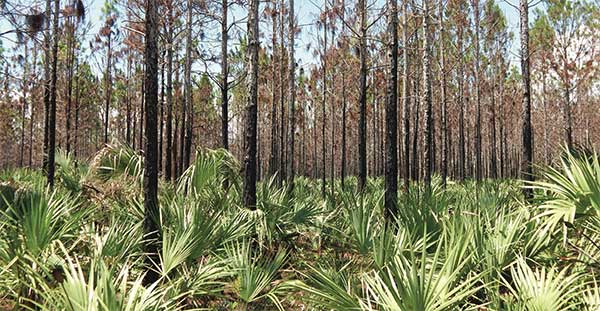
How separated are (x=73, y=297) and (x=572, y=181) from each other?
174 inches

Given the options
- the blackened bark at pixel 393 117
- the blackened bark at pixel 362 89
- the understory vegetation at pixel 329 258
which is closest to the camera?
the understory vegetation at pixel 329 258

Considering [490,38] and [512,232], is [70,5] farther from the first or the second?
[490,38]

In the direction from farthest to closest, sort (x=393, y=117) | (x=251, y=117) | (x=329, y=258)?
(x=393, y=117), (x=251, y=117), (x=329, y=258)

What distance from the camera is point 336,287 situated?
146 inches

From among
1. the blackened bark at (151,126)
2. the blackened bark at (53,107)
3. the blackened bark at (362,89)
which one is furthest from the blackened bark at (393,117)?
the blackened bark at (53,107)

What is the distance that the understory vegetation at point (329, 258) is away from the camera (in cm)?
320

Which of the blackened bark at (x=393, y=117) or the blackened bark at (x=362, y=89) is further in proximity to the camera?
the blackened bark at (x=362, y=89)

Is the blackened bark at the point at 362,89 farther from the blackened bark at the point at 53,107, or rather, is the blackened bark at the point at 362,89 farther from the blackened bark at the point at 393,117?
the blackened bark at the point at 53,107

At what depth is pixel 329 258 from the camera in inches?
285

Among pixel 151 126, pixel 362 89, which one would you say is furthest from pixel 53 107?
pixel 362 89

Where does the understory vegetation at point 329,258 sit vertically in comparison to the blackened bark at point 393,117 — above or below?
below

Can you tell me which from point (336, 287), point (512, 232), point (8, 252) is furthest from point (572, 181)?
point (8, 252)

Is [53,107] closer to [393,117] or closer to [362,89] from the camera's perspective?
[362,89]

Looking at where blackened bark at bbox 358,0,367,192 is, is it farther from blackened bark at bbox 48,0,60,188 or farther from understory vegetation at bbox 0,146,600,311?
blackened bark at bbox 48,0,60,188
